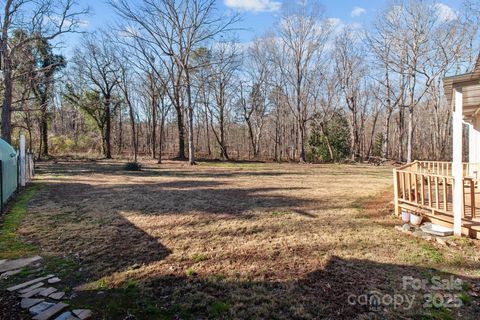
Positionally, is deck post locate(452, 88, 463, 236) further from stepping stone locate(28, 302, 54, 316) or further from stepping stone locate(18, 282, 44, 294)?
stepping stone locate(18, 282, 44, 294)

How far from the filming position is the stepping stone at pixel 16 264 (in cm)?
358

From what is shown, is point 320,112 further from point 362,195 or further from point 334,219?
point 334,219

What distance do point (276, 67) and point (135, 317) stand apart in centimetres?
2778

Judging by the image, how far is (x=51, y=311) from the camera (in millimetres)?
2629

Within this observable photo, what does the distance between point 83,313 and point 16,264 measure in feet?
6.14

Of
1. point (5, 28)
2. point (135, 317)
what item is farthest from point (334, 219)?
point (5, 28)

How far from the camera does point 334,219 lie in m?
5.72

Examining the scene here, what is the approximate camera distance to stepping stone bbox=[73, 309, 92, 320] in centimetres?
255

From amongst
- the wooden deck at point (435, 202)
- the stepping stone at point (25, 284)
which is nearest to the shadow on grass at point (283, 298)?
the stepping stone at point (25, 284)

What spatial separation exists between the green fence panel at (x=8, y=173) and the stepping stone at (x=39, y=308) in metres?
5.31

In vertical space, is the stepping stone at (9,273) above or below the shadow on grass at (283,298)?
above

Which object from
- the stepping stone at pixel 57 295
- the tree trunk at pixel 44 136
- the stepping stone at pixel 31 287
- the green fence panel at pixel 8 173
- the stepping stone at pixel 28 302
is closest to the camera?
the stepping stone at pixel 28 302

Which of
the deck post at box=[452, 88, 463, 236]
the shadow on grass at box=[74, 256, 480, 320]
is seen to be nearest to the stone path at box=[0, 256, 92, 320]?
the shadow on grass at box=[74, 256, 480, 320]

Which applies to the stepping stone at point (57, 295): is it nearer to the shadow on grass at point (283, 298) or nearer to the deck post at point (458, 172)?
the shadow on grass at point (283, 298)
